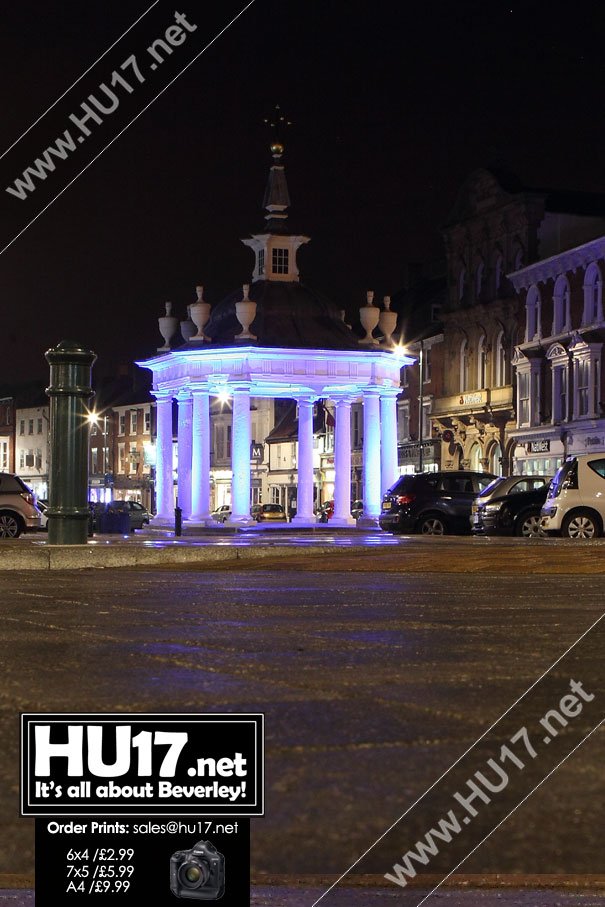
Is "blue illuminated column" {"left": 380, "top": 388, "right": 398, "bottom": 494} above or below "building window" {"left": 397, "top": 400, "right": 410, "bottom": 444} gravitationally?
below

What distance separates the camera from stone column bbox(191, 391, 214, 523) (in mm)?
46000

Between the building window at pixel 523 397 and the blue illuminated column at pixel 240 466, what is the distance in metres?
19.4

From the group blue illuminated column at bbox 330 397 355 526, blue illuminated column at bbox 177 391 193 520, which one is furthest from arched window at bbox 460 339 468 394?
blue illuminated column at bbox 177 391 193 520

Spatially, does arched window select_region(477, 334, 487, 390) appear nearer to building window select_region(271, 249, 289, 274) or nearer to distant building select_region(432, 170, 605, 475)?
distant building select_region(432, 170, 605, 475)

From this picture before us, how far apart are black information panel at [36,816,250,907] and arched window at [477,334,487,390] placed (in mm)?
64412

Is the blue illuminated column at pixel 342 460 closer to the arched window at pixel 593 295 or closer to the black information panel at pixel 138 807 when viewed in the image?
the arched window at pixel 593 295

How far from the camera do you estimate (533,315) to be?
61969 millimetres

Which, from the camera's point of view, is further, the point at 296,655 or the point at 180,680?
the point at 296,655

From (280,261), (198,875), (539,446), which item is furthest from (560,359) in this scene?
(198,875)

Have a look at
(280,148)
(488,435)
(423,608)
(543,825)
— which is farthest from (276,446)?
(543,825)

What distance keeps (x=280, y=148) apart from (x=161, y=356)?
804 cm

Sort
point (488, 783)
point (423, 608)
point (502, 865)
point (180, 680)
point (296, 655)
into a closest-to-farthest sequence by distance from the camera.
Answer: point (502, 865)
point (488, 783)
point (180, 680)
point (296, 655)
point (423, 608)

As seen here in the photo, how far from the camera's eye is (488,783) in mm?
3572

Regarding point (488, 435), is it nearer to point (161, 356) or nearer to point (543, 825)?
point (161, 356)
